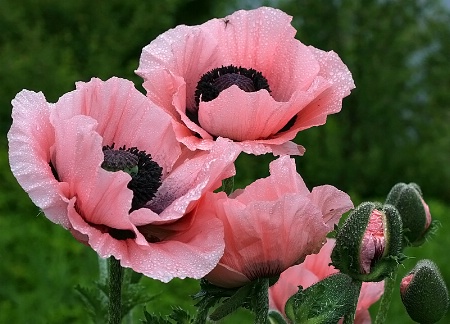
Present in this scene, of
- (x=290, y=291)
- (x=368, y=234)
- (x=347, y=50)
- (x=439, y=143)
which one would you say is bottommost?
(x=439, y=143)

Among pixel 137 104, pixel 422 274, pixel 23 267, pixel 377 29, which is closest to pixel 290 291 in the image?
pixel 422 274

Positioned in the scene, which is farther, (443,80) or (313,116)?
(443,80)

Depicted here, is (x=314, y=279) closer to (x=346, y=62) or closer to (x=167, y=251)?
(x=167, y=251)

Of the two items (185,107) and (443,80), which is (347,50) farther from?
(185,107)

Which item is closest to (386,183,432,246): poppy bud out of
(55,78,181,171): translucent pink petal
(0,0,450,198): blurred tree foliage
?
(55,78,181,171): translucent pink petal

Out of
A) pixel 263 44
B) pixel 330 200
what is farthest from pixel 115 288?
pixel 263 44

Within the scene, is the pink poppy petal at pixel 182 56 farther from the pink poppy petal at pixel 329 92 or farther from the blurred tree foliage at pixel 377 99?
the blurred tree foliage at pixel 377 99

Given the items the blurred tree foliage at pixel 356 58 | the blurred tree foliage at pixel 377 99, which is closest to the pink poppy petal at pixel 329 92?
the blurred tree foliage at pixel 356 58

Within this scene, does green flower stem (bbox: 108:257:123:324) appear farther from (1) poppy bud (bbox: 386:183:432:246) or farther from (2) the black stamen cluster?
(1) poppy bud (bbox: 386:183:432:246)
